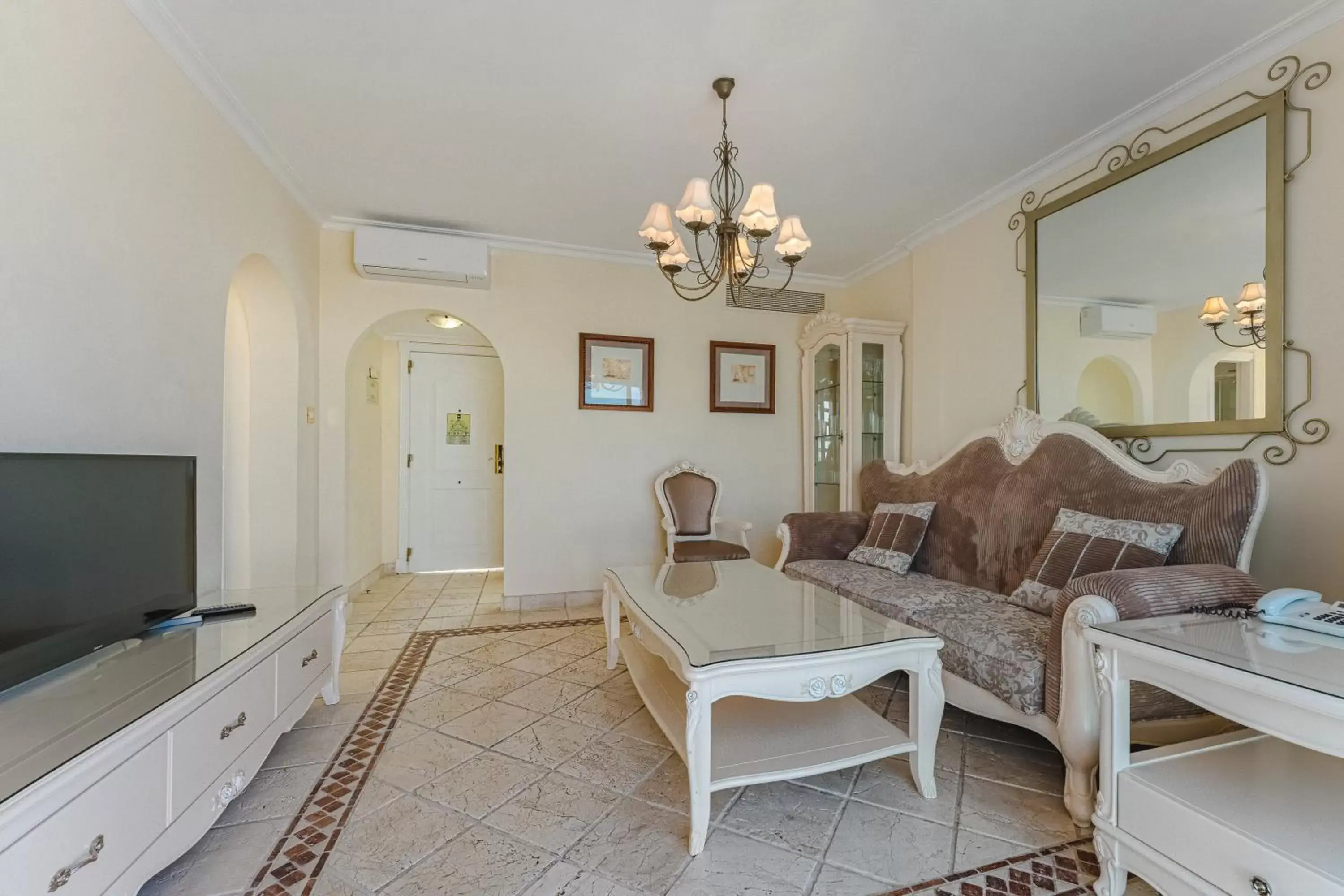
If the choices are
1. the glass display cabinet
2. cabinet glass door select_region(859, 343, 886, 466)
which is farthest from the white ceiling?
cabinet glass door select_region(859, 343, 886, 466)

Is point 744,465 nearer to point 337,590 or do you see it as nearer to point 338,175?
point 337,590

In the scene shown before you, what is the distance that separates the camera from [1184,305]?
2168 mm

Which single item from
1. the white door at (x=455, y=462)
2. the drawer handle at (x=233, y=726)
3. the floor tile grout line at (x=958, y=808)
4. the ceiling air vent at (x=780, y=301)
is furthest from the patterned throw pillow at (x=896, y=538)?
the white door at (x=455, y=462)

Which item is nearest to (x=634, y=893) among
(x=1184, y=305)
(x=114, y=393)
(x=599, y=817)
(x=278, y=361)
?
(x=599, y=817)

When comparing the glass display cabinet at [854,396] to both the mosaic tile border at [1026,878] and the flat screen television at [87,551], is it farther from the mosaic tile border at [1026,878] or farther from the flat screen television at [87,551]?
the flat screen television at [87,551]

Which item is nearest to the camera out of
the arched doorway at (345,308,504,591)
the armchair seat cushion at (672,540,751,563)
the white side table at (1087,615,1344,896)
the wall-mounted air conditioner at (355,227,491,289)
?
the white side table at (1087,615,1344,896)

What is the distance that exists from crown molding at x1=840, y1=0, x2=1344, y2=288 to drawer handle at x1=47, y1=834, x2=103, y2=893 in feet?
12.7

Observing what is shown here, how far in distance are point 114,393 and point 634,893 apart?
6.78ft

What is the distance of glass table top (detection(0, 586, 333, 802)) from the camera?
0.97 metres

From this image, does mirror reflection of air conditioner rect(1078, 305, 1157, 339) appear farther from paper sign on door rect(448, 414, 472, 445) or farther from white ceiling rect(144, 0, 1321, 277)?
paper sign on door rect(448, 414, 472, 445)

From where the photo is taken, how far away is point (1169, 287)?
7.31ft

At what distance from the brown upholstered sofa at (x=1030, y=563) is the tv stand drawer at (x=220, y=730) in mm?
2225

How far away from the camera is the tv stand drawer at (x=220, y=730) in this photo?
1.26 metres

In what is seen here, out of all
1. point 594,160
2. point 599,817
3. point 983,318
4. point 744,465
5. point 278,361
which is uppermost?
point 594,160
